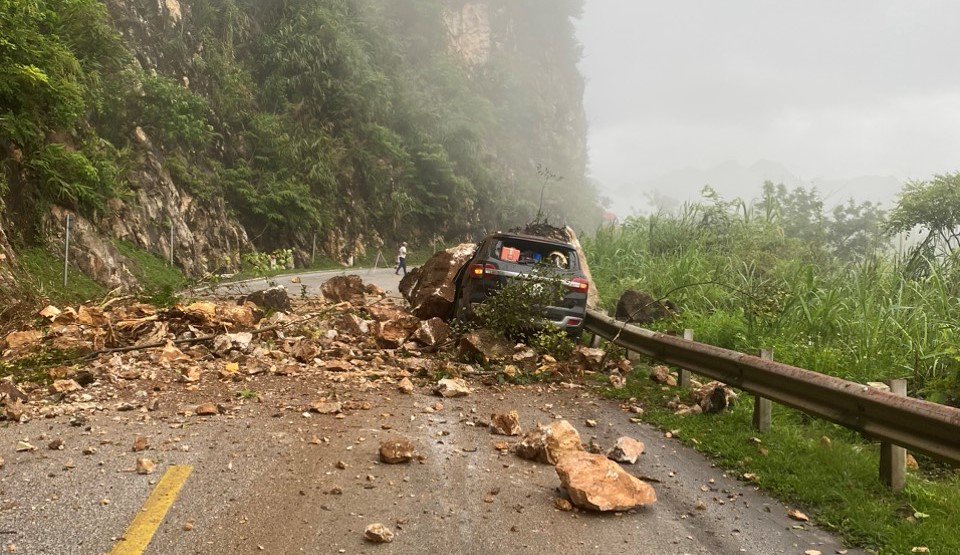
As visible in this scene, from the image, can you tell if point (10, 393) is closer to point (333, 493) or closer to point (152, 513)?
point (152, 513)

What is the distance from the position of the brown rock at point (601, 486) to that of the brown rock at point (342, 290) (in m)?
9.68

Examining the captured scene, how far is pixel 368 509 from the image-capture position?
3.55 meters

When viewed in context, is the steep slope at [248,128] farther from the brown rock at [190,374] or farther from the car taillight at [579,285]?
the car taillight at [579,285]

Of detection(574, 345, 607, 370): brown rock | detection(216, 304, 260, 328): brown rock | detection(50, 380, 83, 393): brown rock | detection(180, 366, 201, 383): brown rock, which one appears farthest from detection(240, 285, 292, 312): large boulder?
detection(574, 345, 607, 370): brown rock

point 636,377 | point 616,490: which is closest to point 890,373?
point 636,377

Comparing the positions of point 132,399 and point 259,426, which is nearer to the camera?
point 259,426

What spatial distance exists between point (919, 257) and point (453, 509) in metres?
9.58

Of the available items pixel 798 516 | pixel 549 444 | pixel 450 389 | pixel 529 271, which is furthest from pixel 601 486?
pixel 529 271

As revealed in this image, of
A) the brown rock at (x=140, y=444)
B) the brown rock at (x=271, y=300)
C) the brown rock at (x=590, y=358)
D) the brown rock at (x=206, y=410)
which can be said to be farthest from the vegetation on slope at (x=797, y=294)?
the brown rock at (x=140, y=444)

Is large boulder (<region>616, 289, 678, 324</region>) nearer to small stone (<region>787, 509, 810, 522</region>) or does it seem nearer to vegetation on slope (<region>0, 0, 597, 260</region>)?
small stone (<region>787, 509, 810, 522</region>)

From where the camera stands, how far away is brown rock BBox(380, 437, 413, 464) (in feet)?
14.2

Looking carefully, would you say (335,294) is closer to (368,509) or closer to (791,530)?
(368,509)

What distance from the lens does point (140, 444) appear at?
4.41 m

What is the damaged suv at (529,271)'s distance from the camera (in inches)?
351
